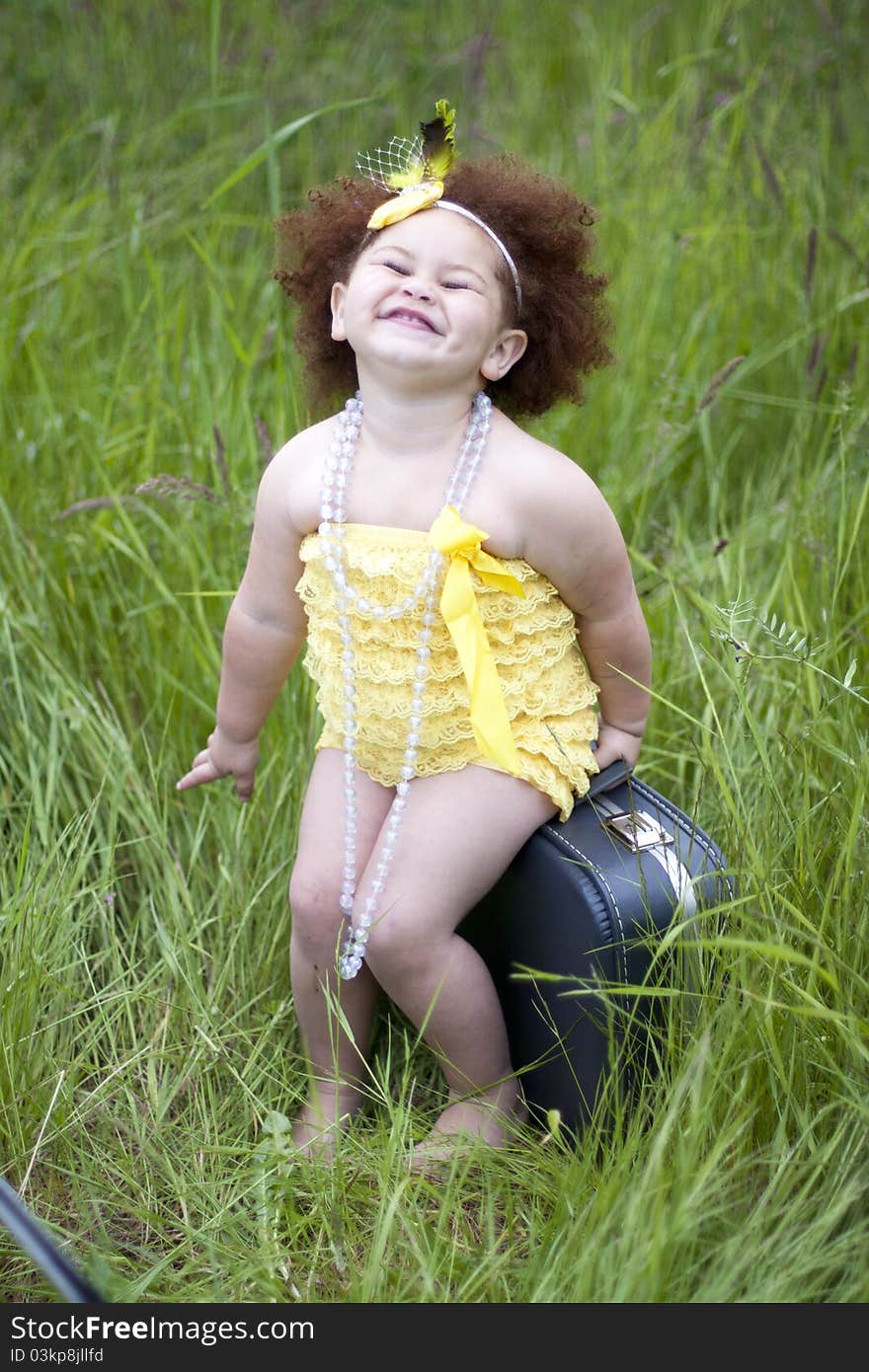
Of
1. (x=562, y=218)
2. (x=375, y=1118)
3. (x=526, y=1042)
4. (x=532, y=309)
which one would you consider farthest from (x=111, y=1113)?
(x=562, y=218)

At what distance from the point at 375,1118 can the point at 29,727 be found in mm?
899

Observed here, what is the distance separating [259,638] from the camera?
185 cm

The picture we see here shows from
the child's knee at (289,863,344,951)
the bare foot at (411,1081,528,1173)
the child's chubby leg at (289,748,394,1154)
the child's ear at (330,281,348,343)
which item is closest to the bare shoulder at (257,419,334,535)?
the child's ear at (330,281,348,343)

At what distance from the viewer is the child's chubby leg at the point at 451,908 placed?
67.0 inches

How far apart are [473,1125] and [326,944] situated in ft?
1.02

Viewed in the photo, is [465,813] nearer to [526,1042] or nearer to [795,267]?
[526,1042]

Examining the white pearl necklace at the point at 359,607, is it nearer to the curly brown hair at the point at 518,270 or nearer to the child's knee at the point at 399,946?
the child's knee at the point at 399,946

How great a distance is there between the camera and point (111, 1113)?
5.97ft

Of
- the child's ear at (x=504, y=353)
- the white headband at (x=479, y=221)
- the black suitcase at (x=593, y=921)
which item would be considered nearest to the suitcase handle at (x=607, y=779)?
the black suitcase at (x=593, y=921)

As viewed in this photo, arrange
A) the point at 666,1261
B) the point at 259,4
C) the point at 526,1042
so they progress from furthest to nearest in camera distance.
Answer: the point at 259,4, the point at 526,1042, the point at 666,1261

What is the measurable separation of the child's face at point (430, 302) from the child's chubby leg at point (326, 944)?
22.2 inches

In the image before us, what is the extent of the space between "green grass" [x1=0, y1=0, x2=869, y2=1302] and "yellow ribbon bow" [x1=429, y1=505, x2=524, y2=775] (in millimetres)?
272

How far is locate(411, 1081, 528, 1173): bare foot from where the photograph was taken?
171cm

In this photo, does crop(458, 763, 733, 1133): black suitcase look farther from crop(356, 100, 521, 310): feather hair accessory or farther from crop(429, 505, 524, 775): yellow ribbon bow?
crop(356, 100, 521, 310): feather hair accessory
